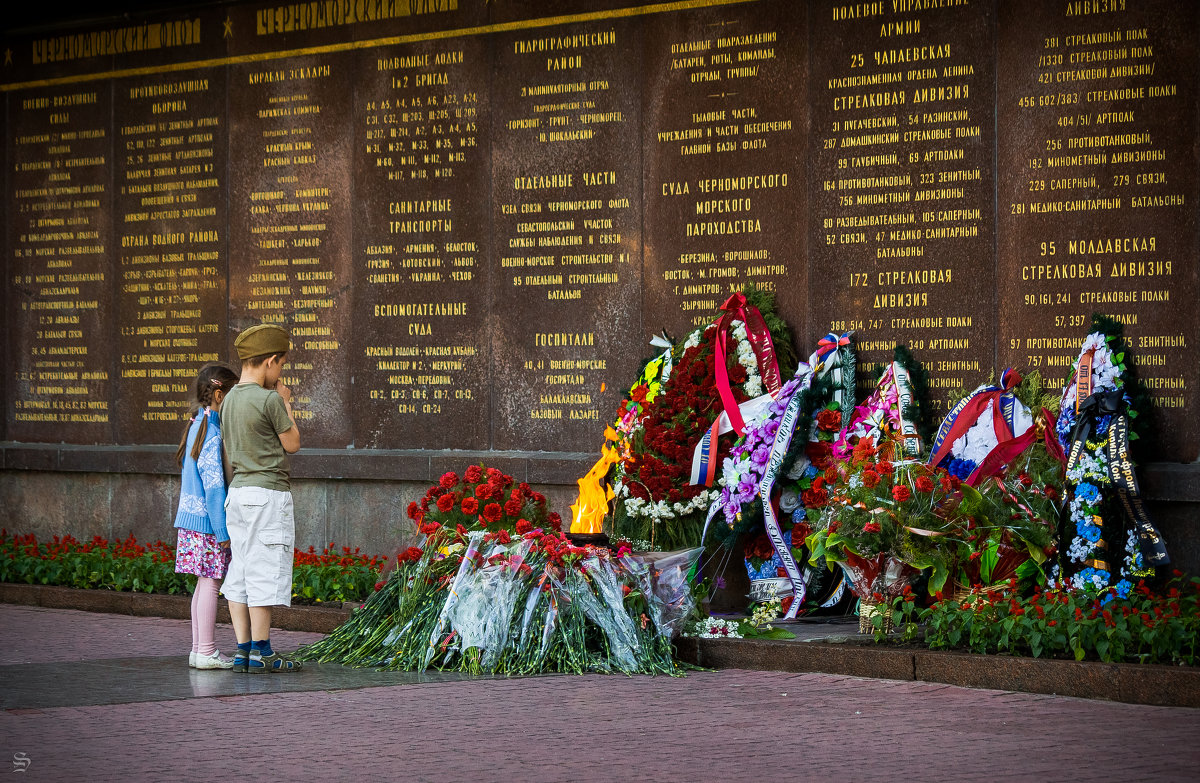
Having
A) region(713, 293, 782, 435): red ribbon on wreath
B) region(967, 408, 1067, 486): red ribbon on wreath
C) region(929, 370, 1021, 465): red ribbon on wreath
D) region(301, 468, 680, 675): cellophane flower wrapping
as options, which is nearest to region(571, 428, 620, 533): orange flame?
region(713, 293, 782, 435): red ribbon on wreath

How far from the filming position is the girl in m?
7.82

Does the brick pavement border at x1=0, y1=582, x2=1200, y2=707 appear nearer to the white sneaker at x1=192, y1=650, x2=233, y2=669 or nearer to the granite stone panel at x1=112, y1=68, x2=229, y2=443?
the white sneaker at x1=192, y1=650, x2=233, y2=669

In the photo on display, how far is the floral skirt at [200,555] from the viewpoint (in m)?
7.86

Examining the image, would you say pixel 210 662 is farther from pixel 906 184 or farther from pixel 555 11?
pixel 555 11

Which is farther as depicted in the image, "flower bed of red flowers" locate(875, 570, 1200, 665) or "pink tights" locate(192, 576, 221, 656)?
"pink tights" locate(192, 576, 221, 656)

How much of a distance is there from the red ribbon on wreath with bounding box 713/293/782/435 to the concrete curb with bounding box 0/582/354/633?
8.92 feet

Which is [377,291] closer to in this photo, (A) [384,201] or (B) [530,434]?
(A) [384,201]

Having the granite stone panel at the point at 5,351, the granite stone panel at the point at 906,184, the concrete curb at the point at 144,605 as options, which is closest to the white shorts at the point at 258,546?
the concrete curb at the point at 144,605

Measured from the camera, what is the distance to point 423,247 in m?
11.6

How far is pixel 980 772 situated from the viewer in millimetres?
5211

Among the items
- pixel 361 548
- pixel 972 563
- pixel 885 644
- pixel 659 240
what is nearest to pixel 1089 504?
pixel 972 563

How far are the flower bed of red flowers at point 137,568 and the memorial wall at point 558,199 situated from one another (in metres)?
1.23

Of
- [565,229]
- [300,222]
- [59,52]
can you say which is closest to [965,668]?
[565,229]

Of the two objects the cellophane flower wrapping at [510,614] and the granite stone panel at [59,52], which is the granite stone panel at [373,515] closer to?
the cellophane flower wrapping at [510,614]
